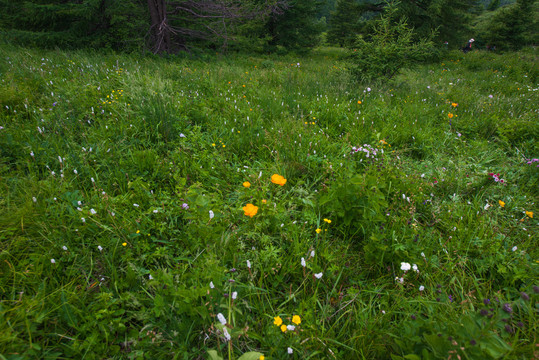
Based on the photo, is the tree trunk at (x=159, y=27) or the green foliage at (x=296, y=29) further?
the green foliage at (x=296, y=29)

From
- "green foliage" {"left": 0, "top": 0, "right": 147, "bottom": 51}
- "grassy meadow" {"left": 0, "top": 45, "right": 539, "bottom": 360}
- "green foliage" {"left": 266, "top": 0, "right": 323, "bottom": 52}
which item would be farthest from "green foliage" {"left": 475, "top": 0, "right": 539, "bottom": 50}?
"green foliage" {"left": 0, "top": 0, "right": 147, "bottom": 51}

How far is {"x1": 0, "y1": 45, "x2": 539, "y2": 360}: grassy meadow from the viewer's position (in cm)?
138

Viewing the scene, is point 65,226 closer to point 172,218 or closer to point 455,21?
point 172,218

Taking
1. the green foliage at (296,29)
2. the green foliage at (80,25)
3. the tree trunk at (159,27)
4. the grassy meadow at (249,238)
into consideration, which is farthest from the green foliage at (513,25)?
the green foliage at (80,25)

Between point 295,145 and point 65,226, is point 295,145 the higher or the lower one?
the higher one

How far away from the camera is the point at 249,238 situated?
207 centimetres

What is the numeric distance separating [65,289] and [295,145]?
267 cm

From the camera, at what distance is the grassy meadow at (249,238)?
1380 mm

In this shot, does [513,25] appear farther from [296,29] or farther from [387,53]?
[387,53]

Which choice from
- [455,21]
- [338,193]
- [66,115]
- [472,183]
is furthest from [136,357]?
[455,21]

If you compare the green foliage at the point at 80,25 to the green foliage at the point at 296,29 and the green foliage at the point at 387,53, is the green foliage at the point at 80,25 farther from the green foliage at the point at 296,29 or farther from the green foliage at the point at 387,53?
the green foliage at the point at 296,29

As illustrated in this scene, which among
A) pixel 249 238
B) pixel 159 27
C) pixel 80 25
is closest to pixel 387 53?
pixel 249 238

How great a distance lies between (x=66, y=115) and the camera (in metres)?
3.32

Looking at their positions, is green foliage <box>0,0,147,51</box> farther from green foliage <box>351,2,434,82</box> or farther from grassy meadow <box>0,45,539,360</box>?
green foliage <box>351,2,434,82</box>
